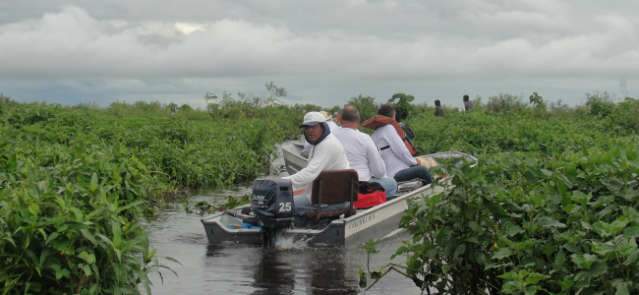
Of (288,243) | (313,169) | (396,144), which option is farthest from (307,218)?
(396,144)

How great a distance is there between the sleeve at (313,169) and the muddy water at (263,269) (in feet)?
2.66

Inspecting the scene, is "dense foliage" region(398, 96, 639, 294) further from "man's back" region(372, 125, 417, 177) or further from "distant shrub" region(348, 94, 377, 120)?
"distant shrub" region(348, 94, 377, 120)

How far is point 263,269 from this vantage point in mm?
11125

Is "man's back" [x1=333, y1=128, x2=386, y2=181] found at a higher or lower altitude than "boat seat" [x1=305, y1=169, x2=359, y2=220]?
higher

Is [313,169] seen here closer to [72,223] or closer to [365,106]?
[72,223]

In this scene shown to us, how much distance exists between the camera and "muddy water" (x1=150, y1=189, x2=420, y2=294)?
32.9ft

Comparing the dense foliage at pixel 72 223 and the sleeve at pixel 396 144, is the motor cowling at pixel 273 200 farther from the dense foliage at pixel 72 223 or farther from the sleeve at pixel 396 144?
the sleeve at pixel 396 144

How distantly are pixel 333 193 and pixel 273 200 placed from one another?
3.00ft

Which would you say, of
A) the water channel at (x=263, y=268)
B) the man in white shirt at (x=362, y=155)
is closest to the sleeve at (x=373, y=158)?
the man in white shirt at (x=362, y=155)

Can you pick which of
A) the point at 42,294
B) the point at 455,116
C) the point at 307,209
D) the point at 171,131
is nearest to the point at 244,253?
the point at 307,209

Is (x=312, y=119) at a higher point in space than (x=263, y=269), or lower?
higher

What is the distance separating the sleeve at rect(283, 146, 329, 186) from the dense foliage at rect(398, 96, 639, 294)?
3535 mm

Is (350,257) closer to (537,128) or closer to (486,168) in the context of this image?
(486,168)

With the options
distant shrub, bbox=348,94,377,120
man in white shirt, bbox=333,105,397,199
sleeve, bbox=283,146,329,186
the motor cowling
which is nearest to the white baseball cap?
sleeve, bbox=283,146,329,186
